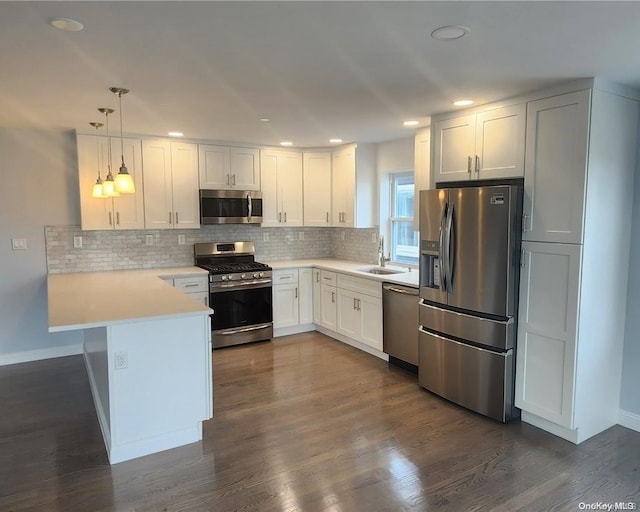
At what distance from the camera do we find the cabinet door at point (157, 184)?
4.79 metres

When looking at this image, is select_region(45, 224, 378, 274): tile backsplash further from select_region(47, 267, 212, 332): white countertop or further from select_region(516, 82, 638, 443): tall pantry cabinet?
select_region(516, 82, 638, 443): tall pantry cabinet

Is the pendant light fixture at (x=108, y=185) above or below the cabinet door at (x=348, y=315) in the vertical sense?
above

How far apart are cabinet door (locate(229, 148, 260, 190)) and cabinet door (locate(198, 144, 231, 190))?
0.20 ft

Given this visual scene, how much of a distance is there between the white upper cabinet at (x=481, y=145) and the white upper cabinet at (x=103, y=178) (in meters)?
3.10

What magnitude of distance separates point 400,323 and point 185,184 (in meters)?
2.84

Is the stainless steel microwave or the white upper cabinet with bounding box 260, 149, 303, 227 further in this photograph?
the white upper cabinet with bounding box 260, 149, 303, 227

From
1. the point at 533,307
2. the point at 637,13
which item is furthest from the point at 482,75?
the point at 533,307

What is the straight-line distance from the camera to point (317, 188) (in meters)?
5.75

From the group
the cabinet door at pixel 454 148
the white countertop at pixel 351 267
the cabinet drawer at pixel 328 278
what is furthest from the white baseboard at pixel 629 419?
the cabinet drawer at pixel 328 278

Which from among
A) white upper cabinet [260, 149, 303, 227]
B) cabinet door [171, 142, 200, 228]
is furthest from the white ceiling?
white upper cabinet [260, 149, 303, 227]

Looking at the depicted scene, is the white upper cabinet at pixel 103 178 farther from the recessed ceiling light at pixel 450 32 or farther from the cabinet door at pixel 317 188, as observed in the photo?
the recessed ceiling light at pixel 450 32

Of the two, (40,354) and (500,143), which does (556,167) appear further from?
(40,354)

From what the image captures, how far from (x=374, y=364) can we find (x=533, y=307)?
183 cm

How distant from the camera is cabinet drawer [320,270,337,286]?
5.21 metres
